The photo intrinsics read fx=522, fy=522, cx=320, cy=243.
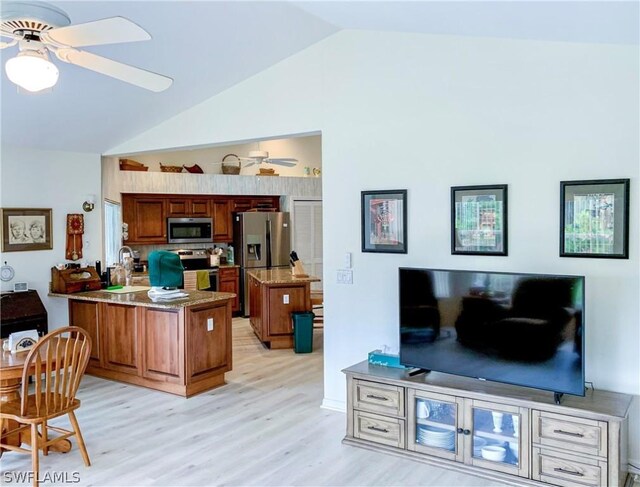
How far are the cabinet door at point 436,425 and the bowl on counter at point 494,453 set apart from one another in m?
0.14

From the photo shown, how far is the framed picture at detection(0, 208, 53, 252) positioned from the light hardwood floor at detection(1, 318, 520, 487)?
156 cm

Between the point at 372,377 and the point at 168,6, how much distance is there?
2.86 m

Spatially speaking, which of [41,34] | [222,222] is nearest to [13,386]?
[41,34]

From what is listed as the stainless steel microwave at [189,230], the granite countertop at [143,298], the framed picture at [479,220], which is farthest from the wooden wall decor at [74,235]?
the framed picture at [479,220]

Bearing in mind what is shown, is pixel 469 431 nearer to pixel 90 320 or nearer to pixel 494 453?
pixel 494 453

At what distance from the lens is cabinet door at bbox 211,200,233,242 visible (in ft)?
28.5

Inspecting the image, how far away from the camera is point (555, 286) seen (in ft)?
10.2

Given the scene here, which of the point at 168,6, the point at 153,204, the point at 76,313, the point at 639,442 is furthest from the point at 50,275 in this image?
the point at 639,442

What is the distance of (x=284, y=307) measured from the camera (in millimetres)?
6598

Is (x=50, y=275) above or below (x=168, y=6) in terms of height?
below

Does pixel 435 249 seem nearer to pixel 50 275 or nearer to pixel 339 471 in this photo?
pixel 339 471

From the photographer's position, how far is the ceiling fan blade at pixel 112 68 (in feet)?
9.32

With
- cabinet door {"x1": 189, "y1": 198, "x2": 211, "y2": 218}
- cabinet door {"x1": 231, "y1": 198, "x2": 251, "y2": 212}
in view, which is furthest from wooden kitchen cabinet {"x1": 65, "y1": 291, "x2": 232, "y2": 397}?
cabinet door {"x1": 231, "y1": 198, "x2": 251, "y2": 212}

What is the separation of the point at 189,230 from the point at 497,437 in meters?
6.26
